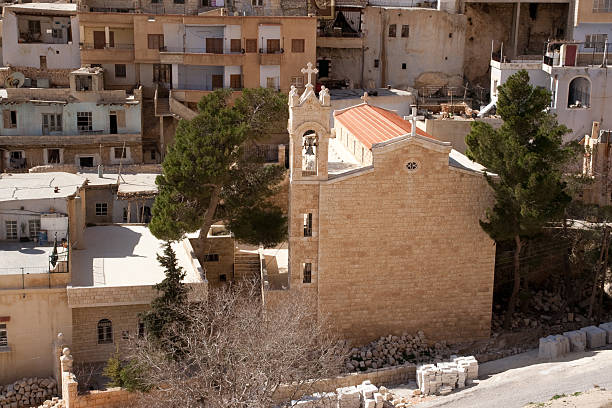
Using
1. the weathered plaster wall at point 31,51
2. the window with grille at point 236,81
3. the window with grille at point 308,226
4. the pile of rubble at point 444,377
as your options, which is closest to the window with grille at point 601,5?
the window with grille at point 236,81

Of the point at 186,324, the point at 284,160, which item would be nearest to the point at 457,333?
the point at 186,324

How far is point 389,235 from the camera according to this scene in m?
36.1

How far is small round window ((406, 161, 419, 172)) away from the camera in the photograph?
35625 millimetres

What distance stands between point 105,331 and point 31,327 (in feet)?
8.68

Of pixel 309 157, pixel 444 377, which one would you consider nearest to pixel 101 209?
pixel 309 157

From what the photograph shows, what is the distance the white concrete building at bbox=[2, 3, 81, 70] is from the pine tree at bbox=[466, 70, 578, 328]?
29530mm

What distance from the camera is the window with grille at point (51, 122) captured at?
2105 inches

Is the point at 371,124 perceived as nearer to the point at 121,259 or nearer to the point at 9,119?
the point at 121,259

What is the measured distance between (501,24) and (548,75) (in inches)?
374

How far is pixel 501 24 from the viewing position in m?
62.1

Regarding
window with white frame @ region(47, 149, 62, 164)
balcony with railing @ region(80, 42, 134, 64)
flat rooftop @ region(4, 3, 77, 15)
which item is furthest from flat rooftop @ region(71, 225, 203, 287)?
flat rooftop @ region(4, 3, 77, 15)

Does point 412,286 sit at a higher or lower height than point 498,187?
lower

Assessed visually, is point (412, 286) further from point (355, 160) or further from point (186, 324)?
point (186, 324)

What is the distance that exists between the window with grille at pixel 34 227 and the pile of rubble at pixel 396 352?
44.0 feet
